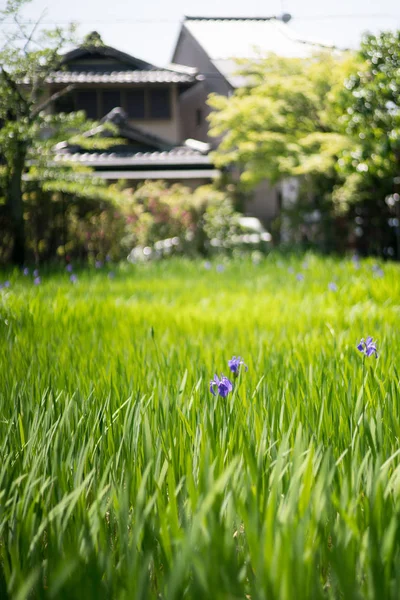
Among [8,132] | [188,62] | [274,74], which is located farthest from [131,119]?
[8,132]

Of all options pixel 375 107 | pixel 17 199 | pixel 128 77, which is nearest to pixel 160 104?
pixel 128 77

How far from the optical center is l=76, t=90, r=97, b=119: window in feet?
72.0

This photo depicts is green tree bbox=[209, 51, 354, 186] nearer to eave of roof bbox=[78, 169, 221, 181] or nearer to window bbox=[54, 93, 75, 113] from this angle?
eave of roof bbox=[78, 169, 221, 181]

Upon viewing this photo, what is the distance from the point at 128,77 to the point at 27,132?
14805mm

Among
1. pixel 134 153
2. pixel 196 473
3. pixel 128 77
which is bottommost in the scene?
pixel 196 473

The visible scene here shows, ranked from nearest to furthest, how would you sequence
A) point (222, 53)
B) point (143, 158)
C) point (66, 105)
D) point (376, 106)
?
1. point (376, 106)
2. point (143, 158)
3. point (66, 105)
4. point (222, 53)

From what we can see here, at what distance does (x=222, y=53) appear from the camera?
23000mm

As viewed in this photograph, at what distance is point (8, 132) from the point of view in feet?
24.9

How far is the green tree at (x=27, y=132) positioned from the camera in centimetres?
760

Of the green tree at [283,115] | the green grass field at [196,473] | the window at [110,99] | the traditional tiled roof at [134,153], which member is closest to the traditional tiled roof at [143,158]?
the traditional tiled roof at [134,153]

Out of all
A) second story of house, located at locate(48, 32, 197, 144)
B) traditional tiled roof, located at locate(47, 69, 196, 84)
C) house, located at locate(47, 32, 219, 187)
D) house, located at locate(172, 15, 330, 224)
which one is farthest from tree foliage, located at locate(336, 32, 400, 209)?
second story of house, located at locate(48, 32, 197, 144)

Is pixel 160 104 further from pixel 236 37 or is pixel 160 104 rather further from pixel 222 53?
pixel 236 37

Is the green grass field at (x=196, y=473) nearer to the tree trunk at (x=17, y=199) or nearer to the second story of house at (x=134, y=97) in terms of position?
the tree trunk at (x=17, y=199)

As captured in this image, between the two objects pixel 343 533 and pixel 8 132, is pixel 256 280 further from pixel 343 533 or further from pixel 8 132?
pixel 343 533
